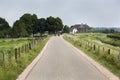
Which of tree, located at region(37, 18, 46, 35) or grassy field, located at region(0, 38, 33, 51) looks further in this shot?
tree, located at region(37, 18, 46, 35)

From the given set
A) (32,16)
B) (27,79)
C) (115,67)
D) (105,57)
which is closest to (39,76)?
(27,79)

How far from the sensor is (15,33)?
482 feet

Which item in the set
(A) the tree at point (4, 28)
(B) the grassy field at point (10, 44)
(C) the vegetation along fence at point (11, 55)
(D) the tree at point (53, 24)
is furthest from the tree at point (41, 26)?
(C) the vegetation along fence at point (11, 55)

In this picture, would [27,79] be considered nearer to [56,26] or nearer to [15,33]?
[15,33]

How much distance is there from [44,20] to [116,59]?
160m

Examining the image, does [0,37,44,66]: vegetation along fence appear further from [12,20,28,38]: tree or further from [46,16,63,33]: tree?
[46,16,63,33]: tree

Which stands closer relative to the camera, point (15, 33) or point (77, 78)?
point (77, 78)

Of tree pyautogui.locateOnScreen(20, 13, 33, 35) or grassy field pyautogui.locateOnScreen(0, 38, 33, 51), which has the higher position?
tree pyautogui.locateOnScreen(20, 13, 33, 35)

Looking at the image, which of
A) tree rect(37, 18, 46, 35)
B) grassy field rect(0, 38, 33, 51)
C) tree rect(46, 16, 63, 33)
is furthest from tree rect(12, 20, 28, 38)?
grassy field rect(0, 38, 33, 51)

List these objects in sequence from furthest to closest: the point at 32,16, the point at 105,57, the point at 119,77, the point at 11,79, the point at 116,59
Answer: the point at 32,16
the point at 105,57
the point at 116,59
the point at 119,77
the point at 11,79

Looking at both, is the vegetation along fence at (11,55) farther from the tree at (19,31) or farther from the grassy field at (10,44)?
the tree at (19,31)

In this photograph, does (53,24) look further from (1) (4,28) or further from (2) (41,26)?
(1) (4,28)

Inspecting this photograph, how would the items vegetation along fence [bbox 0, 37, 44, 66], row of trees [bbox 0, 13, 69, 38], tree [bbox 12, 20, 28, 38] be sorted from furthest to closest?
row of trees [bbox 0, 13, 69, 38] < tree [bbox 12, 20, 28, 38] < vegetation along fence [bbox 0, 37, 44, 66]

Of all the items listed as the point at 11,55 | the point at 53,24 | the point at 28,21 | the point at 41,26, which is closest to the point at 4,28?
the point at 28,21
